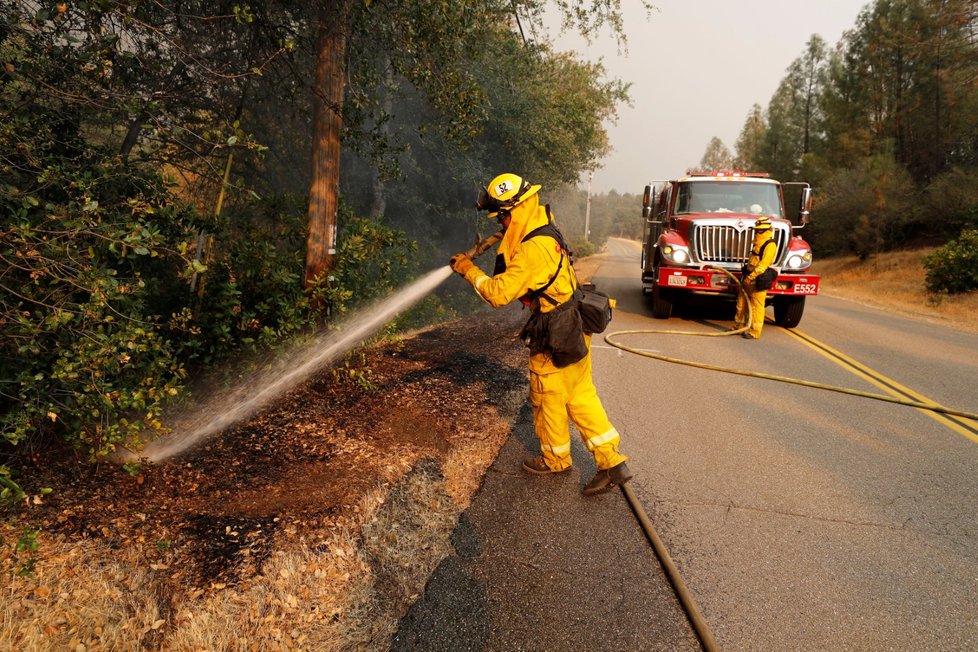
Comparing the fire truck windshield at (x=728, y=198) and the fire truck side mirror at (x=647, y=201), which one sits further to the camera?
the fire truck side mirror at (x=647, y=201)

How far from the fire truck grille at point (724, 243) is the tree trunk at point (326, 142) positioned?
6.76m

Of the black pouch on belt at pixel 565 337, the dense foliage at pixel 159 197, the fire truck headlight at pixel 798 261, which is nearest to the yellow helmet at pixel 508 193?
the black pouch on belt at pixel 565 337

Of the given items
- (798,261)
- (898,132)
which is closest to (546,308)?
(798,261)

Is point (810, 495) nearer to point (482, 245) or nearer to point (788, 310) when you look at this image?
point (482, 245)

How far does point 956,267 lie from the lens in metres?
16.5

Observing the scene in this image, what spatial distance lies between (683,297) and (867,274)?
19.0 m

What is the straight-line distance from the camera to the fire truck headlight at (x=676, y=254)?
Answer: 9414 mm

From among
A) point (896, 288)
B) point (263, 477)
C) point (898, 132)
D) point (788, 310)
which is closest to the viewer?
point (263, 477)

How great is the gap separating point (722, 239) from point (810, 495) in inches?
262

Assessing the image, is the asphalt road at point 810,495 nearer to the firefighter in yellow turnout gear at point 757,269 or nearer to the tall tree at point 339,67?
the firefighter in yellow turnout gear at point 757,269

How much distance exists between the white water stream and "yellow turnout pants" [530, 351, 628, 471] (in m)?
1.32

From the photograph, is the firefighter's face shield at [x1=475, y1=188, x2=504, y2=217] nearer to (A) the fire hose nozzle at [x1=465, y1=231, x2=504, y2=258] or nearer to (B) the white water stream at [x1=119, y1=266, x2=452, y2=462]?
(A) the fire hose nozzle at [x1=465, y1=231, x2=504, y2=258]

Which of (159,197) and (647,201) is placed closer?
(159,197)

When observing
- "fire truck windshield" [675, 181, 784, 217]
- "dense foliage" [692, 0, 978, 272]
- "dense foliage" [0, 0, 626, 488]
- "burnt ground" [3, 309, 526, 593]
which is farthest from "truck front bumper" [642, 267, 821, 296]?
"dense foliage" [692, 0, 978, 272]
